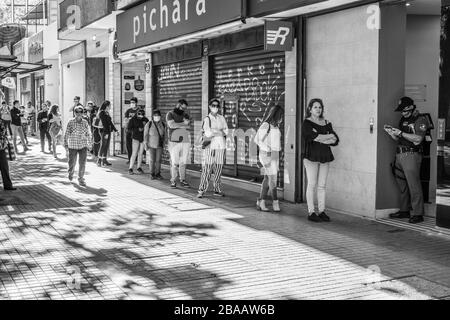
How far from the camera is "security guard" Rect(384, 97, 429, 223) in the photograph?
349 inches

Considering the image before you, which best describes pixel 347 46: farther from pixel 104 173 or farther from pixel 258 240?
pixel 104 173

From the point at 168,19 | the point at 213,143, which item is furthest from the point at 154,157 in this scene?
the point at 168,19

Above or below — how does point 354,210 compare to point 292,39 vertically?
below

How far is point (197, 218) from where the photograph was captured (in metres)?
9.45

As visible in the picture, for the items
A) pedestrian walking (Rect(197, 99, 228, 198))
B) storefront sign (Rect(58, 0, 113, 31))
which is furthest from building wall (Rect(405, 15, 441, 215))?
storefront sign (Rect(58, 0, 113, 31))

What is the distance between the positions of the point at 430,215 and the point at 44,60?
85.2ft

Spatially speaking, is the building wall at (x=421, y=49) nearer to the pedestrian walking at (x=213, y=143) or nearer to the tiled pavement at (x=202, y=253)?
the tiled pavement at (x=202, y=253)

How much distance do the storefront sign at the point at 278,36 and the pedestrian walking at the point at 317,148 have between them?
178cm

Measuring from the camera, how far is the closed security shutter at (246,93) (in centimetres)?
1185

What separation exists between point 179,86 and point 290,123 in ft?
19.0

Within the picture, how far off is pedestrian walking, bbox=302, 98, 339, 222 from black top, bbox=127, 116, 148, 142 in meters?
7.04

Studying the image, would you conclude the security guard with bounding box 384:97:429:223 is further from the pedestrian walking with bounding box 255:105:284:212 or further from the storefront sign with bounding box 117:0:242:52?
the storefront sign with bounding box 117:0:242:52

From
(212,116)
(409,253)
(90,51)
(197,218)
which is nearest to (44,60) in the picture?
(90,51)
